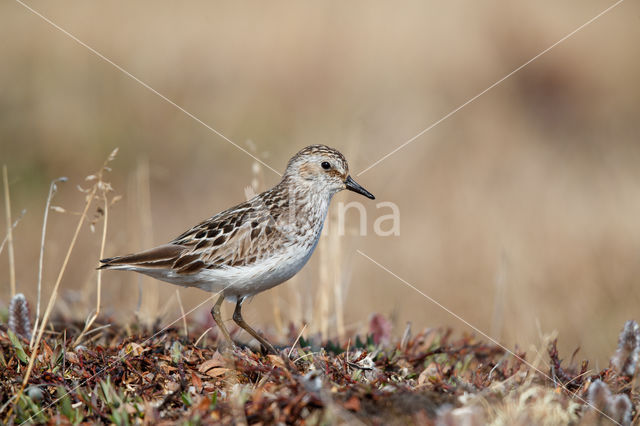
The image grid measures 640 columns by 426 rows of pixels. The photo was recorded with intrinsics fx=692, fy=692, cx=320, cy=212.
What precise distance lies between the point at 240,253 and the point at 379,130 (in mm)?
8908

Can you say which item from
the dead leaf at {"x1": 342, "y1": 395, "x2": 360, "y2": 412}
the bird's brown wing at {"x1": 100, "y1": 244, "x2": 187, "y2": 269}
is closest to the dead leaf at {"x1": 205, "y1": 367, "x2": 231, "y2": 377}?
the dead leaf at {"x1": 342, "y1": 395, "x2": 360, "y2": 412}

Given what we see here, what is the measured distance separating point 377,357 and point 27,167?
35.0ft

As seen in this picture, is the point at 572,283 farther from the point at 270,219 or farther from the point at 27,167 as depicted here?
the point at 27,167

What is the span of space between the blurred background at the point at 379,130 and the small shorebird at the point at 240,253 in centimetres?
356

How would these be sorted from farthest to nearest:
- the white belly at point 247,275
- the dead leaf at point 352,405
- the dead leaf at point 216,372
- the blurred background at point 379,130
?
the blurred background at point 379,130 → the white belly at point 247,275 → the dead leaf at point 216,372 → the dead leaf at point 352,405

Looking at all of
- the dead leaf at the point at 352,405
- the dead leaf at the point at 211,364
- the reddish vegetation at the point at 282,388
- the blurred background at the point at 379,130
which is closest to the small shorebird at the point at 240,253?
the reddish vegetation at the point at 282,388

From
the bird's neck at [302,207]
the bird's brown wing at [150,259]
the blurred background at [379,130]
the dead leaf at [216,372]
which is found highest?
the blurred background at [379,130]

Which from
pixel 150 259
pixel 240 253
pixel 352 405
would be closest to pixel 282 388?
pixel 352 405

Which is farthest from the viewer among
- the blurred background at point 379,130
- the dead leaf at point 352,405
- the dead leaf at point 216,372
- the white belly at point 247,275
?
the blurred background at point 379,130

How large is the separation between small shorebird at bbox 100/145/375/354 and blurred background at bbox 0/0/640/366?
3.56 meters

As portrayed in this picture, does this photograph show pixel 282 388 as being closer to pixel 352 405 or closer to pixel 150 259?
pixel 352 405

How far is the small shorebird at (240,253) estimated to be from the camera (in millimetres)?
5930

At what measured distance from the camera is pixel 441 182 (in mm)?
13852

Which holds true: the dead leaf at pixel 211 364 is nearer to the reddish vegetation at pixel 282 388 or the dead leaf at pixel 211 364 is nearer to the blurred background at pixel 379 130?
the reddish vegetation at pixel 282 388
